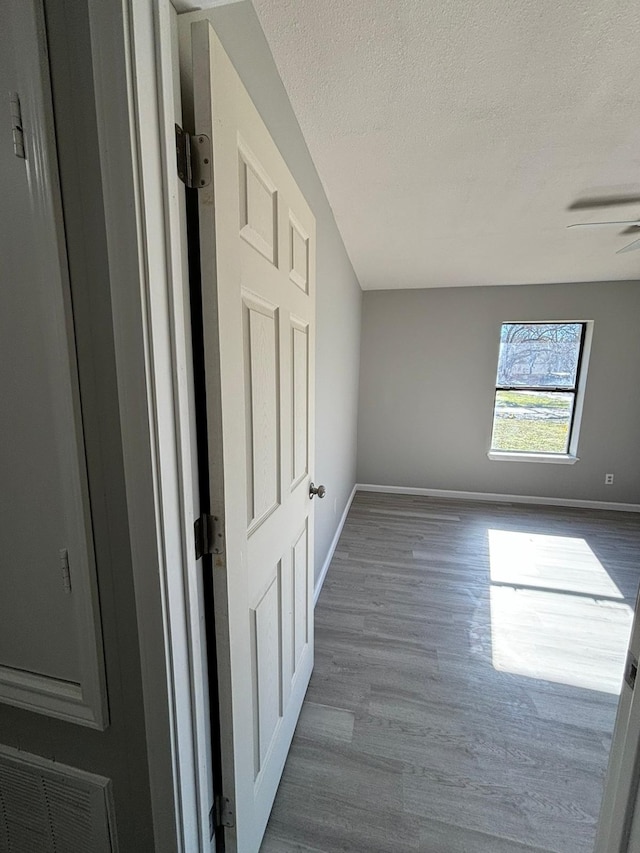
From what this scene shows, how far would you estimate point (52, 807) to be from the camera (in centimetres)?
83

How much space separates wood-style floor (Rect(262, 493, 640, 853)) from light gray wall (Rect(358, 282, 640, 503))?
1188 millimetres

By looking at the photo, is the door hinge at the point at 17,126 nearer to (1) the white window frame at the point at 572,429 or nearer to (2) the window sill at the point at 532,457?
(1) the white window frame at the point at 572,429

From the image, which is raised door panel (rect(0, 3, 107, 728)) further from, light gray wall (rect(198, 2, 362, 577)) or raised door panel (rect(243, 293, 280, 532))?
light gray wall (rect(198, 2, 362, 577))

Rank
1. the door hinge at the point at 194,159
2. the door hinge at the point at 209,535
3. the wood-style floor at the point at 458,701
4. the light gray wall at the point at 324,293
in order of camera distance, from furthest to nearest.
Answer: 1. the wood-style floor at the point at 458,701
2. the light gray wall at the point at 324,293
3. the door hinge at the point at 209,535
4. the door hinge at the point at 194,159

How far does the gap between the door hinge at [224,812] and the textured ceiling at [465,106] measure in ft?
7.14

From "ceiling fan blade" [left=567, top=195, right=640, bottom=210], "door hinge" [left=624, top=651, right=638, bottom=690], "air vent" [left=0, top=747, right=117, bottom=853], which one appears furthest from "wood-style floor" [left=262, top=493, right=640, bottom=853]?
Result: "ceiling fan blade" [left=567, top=195, right=640, bottom=210]

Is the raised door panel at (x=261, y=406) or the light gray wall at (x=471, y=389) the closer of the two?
the raised door panel at (x=261, y=406)

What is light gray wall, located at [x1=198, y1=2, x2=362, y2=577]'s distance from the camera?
103 cm

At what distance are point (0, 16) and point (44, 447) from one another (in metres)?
0.71

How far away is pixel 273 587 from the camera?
1.13 metres

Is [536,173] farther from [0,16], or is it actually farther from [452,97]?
[0,16]

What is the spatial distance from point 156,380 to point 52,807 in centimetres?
107

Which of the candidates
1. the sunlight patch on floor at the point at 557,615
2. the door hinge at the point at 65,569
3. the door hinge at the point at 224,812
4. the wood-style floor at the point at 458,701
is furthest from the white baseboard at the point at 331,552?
the door hinge at the point at 65,569

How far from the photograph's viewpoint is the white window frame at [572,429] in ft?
12.4
